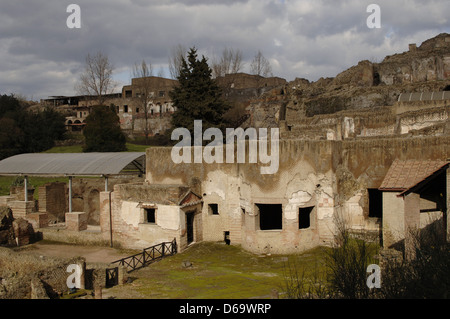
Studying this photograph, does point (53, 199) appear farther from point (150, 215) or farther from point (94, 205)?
point (150, 215)

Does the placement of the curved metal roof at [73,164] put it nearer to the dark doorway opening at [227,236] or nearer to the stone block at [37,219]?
the stone block at [37,219]

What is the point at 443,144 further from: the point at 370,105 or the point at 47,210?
the point at 47,210

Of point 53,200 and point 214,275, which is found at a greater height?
point 53,200

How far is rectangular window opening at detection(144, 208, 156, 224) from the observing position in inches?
672

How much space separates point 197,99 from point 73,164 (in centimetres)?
959

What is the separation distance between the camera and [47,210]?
74.6 ft

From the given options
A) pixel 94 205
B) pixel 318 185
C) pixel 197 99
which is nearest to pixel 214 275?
pixel 318 185

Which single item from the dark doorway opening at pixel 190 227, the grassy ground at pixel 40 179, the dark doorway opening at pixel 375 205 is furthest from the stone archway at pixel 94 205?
the dark doorway opening at pixel 375 205

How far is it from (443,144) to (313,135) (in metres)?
7.06

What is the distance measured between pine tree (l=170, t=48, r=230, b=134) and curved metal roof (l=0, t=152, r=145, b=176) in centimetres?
585

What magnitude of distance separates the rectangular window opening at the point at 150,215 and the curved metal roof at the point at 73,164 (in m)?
2.40

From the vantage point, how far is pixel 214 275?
13273 mm

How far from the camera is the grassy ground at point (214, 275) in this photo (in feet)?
37.5
